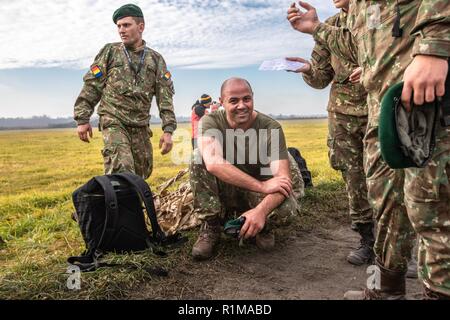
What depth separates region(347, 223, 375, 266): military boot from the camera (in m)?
3.51

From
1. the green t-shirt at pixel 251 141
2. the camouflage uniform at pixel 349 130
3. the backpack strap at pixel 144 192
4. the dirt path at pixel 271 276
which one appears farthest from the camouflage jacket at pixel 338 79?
the backpack strap at pixel 144 192

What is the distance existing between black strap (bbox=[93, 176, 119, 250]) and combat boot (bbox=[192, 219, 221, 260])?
741mm

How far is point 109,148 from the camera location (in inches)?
190

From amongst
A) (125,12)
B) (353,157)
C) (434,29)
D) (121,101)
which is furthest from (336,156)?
(125,12)

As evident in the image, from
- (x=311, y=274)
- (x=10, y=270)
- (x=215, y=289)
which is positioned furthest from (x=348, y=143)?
(x=10, y=270)

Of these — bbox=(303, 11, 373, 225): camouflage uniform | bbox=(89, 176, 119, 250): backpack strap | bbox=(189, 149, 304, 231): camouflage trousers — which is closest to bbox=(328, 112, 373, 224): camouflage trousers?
bbox=(303, 11, 373, 225): camouflage uniform

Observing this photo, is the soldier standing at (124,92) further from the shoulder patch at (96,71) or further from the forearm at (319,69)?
the forearm at (319,69)

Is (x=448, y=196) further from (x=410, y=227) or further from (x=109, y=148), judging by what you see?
(x=109, y=148)

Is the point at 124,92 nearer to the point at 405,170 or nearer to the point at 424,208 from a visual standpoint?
the point at 405,170

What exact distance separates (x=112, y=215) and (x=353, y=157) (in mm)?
2168

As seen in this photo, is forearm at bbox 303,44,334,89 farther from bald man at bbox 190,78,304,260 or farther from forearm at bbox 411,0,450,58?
forearm at bbox 411,0,450,58

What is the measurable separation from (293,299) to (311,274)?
55 centimetres

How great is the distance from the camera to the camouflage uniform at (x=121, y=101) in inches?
195

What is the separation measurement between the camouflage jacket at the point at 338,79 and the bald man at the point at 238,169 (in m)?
0.58
